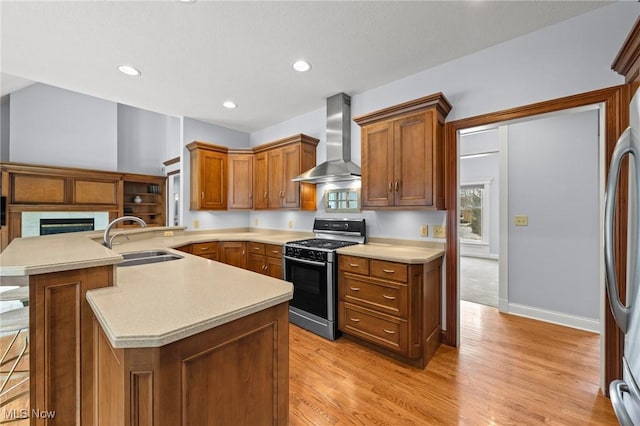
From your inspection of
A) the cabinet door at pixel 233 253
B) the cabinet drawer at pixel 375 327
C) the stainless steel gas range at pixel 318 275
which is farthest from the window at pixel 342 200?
the cabinet door at pixel 233 253

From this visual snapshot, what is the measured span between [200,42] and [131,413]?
2546mm

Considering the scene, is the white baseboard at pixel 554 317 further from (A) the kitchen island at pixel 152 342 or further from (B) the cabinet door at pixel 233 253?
(B) the cabinet door at pixel 233 253

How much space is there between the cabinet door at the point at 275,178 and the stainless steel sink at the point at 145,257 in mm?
1706

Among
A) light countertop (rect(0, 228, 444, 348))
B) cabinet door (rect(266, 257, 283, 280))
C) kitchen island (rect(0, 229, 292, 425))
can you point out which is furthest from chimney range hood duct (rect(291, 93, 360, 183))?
kitchen island (rect(0, 229, 292, 425))

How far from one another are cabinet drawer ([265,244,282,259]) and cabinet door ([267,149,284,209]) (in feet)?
2.31

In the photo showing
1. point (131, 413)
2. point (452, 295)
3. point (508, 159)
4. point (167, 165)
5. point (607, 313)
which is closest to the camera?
point (131, 413)

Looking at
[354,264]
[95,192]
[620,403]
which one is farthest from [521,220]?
[95,192]

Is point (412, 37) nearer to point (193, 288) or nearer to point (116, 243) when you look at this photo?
point (193, 288)

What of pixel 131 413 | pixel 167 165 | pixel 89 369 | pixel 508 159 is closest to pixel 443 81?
pixel 508 159

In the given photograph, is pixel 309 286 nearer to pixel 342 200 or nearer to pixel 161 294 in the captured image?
pixel 342 200

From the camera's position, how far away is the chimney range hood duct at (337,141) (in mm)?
3180

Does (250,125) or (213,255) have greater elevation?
(250,125)

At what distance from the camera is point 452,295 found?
255 cm

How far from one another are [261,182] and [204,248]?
1273 mm
